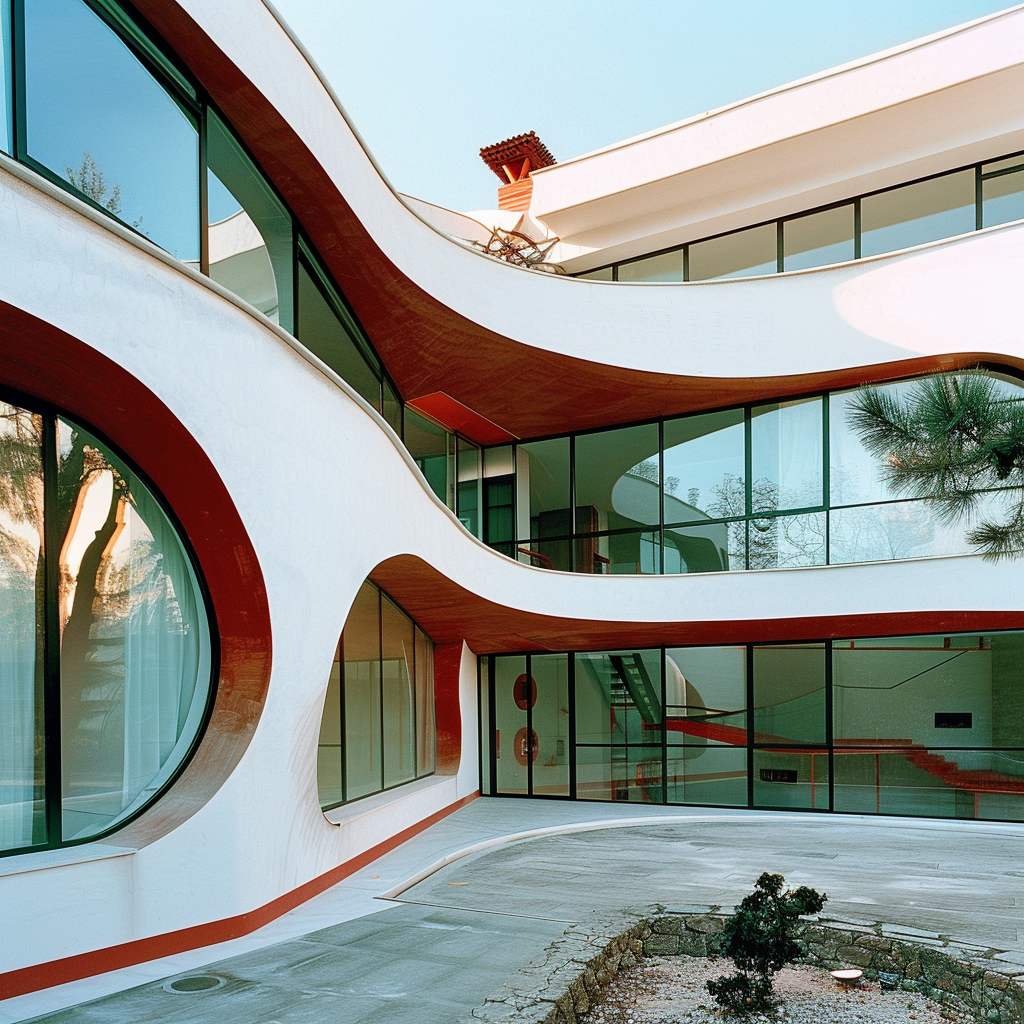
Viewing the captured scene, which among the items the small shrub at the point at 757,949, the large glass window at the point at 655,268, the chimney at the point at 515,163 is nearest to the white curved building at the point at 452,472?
the large glass window at the point at 655,268

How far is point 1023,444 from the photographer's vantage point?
6.33 meters

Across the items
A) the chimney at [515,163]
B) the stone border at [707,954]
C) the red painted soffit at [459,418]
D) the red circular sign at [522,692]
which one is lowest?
the stone border at [707,954]

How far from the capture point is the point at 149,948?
6250mm

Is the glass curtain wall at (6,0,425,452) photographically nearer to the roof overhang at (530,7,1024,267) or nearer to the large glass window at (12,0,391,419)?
the large glass window at (12,0,391,419)

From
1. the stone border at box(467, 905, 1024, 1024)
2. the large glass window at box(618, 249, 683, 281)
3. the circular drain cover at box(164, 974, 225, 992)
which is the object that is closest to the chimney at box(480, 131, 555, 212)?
the large glass window at box(618, 249, 683, 281)

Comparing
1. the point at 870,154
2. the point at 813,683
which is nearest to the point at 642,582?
the point at 813,683

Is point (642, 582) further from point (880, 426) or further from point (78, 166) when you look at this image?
point (78, 166)

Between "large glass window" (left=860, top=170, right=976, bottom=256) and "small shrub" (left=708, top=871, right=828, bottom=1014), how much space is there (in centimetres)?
1232

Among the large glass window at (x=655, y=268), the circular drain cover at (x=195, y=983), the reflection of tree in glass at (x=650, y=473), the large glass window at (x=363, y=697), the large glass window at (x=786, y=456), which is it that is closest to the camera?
the circular drain cover at (x=195, y=983)

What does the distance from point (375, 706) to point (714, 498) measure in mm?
7262

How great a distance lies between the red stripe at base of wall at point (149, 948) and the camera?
5.45 metres

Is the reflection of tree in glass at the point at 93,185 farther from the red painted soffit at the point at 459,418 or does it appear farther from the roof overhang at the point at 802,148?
the roof overhang at the point at 802,148

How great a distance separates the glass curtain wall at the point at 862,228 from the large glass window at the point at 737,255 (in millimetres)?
19

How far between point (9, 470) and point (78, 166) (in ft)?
7.34
